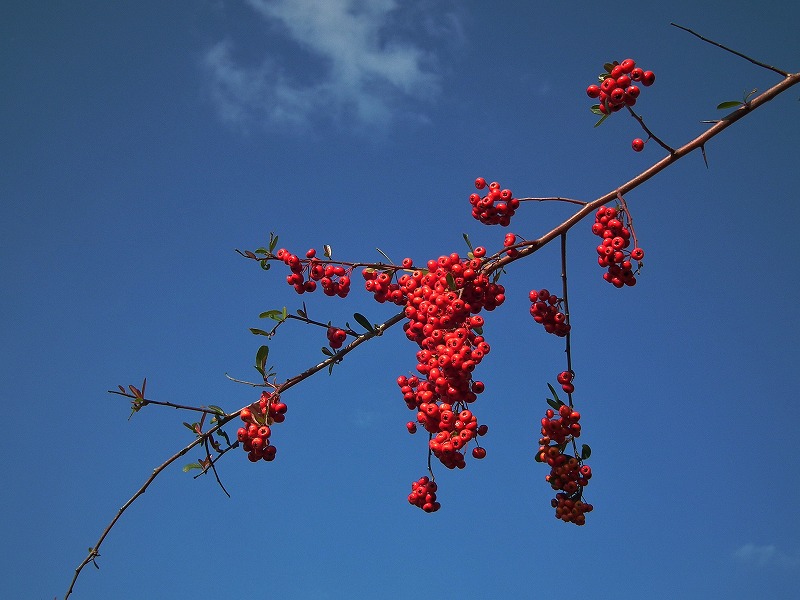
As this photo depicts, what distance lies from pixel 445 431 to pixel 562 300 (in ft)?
4.79

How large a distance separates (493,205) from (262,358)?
1987 millimetres

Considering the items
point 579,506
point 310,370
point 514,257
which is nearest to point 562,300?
point 514,257

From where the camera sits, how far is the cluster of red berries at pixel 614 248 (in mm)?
4582

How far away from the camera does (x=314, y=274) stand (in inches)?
222

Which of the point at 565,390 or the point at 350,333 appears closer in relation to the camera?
the point at 565,390

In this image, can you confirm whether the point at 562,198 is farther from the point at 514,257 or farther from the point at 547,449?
the point at 547,449

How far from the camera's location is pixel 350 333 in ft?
17.9

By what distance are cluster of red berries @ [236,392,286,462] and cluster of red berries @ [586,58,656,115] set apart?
9.98ft

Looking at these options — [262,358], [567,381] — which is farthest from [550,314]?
[262,358]

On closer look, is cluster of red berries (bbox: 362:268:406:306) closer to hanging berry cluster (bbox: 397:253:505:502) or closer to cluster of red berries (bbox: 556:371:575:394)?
hanging berry cluster (bbox: 397:253:505:502)

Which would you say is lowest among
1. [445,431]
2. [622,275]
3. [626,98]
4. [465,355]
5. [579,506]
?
[579,506]

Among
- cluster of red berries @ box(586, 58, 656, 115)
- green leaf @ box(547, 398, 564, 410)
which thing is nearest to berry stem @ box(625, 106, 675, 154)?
cluster of red berries @ box(586, 58, 656, 115)

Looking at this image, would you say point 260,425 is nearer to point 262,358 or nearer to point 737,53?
point 262,358

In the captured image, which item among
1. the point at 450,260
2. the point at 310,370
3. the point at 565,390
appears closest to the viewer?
the point at 450,260
